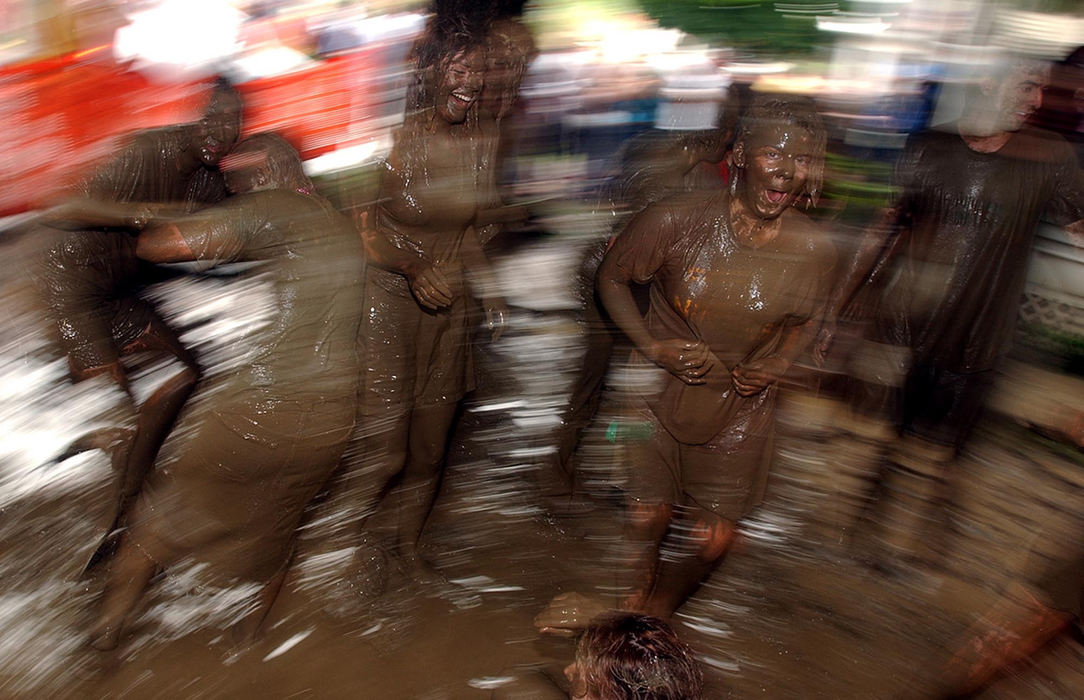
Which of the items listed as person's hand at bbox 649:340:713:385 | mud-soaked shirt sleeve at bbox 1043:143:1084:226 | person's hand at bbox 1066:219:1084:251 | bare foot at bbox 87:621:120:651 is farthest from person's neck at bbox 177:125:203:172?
person's hand at bbox 1066:219:1084:251

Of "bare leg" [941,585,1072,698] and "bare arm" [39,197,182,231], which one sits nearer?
"bare arm" [39,197,182,231]

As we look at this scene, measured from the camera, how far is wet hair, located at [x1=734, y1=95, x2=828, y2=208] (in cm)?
222

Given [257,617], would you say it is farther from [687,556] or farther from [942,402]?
[942,402]

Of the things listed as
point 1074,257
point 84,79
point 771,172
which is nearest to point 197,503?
point 84,79

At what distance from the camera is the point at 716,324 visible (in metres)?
2.49

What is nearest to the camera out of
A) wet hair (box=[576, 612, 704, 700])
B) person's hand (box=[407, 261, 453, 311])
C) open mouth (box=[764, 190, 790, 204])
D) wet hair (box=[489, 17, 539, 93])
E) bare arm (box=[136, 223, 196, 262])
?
wet hair (box=[576, 612, 704, 700])

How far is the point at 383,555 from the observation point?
2.95 meters

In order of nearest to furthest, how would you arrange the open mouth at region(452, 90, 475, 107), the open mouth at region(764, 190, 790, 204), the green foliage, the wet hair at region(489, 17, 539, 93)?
the open mouth at region(764, 190, 790, 204) → the open mouth at region(452, 90, 475, 107) → the wet hair at region(489, 17, 539, 93) → the green foliage

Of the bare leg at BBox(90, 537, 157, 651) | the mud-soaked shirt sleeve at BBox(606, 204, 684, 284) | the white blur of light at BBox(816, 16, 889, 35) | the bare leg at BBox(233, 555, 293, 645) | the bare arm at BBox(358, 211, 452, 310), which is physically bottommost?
the bare leg at BBox(233, 555, 293, 645)

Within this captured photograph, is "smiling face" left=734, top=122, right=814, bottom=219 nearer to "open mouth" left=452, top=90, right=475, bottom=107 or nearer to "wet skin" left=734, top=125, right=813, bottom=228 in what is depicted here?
"wet skin" left=734, top=125, right=813, bottom=228

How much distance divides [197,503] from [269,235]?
2.56ft

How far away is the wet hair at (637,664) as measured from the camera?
66.1 inches

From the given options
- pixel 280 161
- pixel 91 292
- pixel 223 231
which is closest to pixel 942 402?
pixel 280 161

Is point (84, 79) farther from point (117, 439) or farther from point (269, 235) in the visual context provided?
point (117, 439)
